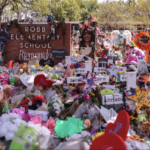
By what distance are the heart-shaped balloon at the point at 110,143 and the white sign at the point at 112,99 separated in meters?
1.40

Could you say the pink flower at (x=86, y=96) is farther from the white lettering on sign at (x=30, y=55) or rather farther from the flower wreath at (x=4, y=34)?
the flower wreath at (x=4, y=34)

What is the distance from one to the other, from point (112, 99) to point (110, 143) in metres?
1.51

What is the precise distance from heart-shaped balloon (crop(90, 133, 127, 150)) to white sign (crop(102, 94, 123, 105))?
140 cm

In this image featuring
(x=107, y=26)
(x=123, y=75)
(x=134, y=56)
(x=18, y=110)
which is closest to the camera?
(x=18, y=110)

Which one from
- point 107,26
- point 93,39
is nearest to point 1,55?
point 93,39

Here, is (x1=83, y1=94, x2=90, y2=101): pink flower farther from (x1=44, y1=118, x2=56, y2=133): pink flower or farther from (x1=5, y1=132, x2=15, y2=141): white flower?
(x1=5, y1=132, x2=15, y2=141): white flower

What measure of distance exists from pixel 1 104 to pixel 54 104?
3.02ft

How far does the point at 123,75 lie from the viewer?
3.90 meters

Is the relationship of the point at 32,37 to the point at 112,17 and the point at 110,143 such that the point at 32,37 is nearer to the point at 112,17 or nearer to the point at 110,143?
the point at 110,143

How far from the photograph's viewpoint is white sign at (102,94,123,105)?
328cm

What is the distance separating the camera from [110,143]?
1838mm

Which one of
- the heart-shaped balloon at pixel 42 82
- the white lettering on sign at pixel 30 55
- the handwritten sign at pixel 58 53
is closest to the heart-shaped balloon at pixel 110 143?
the heart-shaped balloon at pixel 42 82

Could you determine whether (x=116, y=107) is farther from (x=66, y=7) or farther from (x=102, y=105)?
(x=66, y=7)

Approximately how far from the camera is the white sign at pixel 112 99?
129 inches
